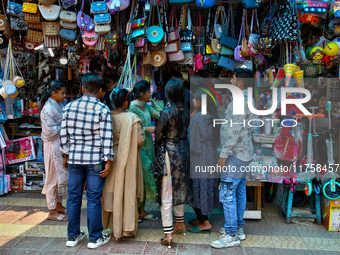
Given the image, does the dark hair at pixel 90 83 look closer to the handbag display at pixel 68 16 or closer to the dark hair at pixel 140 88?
the dark hair at pixel 140 88

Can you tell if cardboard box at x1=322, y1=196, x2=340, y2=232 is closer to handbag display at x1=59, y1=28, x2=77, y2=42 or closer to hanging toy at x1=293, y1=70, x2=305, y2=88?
hanging toy at x1=293, y1=70, x2=305, y2=88

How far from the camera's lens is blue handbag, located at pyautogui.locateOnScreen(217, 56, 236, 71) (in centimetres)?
434

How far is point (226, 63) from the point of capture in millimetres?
4363

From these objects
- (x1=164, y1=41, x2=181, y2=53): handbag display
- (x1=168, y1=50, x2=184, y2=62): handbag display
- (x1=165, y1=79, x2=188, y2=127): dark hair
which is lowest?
(x1=165, y1=79, x2=188, y2=127): dark hair

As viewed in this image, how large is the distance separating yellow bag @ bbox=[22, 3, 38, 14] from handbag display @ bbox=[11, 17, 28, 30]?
1.11 feet

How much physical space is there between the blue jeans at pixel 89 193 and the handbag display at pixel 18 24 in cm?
261

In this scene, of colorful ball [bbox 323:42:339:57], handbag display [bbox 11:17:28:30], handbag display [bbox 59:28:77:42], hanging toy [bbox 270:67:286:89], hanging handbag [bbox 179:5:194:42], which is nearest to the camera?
colorful ball [bbox 323:42:339:57]

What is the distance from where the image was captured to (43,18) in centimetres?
400

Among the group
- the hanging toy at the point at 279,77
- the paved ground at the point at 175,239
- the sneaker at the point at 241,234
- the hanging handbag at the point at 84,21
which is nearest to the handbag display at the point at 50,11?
the hanging handbag at the point at 84,21

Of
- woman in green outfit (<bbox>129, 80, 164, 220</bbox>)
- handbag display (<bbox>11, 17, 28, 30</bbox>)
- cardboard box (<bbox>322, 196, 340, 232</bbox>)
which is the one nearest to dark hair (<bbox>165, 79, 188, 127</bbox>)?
woman in green outfit (<bbox>129, 80, 164, 220</bbox>)

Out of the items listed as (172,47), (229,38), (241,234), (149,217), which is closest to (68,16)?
(172,47)

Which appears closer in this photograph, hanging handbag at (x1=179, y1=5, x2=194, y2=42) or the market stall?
the market stall

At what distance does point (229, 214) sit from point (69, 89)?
162 inches

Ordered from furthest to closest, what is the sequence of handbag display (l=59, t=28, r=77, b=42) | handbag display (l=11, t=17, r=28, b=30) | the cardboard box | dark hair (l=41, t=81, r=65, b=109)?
handbag display (l=11, t=17, r=28, b=30), handbag display (l=59, t=28, r=77, b=42), dark hair (l=41, t=81, r=65, b=109), the cardboard box
